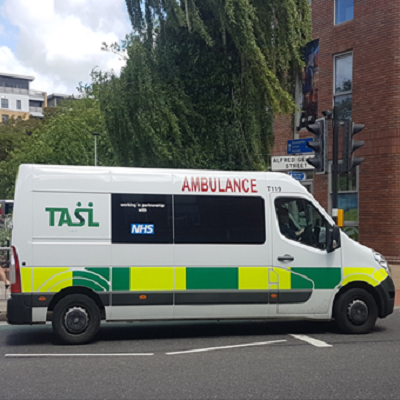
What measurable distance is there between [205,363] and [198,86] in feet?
28.3

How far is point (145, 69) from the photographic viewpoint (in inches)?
551

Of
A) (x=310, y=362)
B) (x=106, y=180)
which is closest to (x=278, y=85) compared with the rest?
(x=106, y=180)

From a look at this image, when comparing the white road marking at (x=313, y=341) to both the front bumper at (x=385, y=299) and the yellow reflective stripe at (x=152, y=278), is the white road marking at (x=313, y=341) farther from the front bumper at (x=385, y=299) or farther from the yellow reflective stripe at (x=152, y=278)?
the yellow reflective stripe at (x=152, y=278)

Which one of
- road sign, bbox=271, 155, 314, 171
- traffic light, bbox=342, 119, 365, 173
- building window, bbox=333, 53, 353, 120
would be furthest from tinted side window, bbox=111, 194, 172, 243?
building window, bbox=333, 53, 353, 120

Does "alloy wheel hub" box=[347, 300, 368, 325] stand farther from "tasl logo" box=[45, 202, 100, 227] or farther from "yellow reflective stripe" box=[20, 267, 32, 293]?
"yellow reflective stripe" box=[20, 267, 32, 293]

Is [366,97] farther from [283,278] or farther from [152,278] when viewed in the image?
[152,278]

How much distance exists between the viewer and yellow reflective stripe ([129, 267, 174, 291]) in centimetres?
831

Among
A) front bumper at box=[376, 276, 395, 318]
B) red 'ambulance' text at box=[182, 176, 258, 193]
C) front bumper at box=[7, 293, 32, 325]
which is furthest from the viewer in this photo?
front bumper at box=[376, 276, 395, 318]

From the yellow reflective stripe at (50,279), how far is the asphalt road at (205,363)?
76cm

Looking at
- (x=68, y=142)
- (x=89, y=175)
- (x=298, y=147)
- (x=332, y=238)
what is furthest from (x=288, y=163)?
(x=68, y=142)

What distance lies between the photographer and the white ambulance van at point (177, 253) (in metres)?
8.07

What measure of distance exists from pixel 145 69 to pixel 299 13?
162 inches

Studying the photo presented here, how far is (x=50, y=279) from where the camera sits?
318 inches

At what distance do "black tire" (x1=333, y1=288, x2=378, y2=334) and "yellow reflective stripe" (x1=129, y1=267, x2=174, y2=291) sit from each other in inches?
95.5
